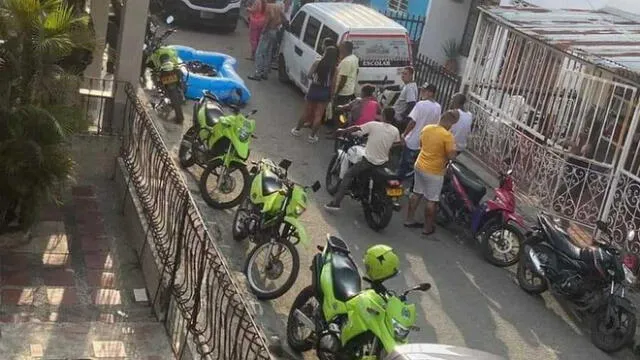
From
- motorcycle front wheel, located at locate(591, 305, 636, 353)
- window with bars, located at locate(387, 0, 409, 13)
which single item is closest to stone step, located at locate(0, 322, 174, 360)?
motorcycle front wheel, located at locate(591, 305, 636, 353)

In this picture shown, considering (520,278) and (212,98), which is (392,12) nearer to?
(212,98)

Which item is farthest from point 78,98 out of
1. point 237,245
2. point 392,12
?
point 392,12

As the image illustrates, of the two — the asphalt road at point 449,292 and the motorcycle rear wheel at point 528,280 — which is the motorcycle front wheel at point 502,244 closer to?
the asphalt road at point 449,292

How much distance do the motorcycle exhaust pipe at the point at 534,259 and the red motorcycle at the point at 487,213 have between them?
0.41 metres

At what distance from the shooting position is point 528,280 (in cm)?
1003

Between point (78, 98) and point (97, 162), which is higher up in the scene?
point (78, 98)

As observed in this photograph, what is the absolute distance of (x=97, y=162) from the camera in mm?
10383

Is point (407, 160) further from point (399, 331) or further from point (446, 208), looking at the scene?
point (399, 331)

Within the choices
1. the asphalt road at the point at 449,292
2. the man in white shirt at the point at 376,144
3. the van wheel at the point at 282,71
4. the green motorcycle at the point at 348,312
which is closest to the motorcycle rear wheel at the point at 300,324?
the green motorcycle at the point at 348,312

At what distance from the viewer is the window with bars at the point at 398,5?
68.6ft

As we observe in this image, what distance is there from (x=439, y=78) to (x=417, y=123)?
321 centimetres

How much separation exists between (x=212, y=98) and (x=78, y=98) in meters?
2.18

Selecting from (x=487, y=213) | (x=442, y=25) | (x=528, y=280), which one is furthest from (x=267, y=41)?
(x=528, y=280)

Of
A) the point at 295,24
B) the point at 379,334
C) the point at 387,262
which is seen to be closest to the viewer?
the point at 379,334
